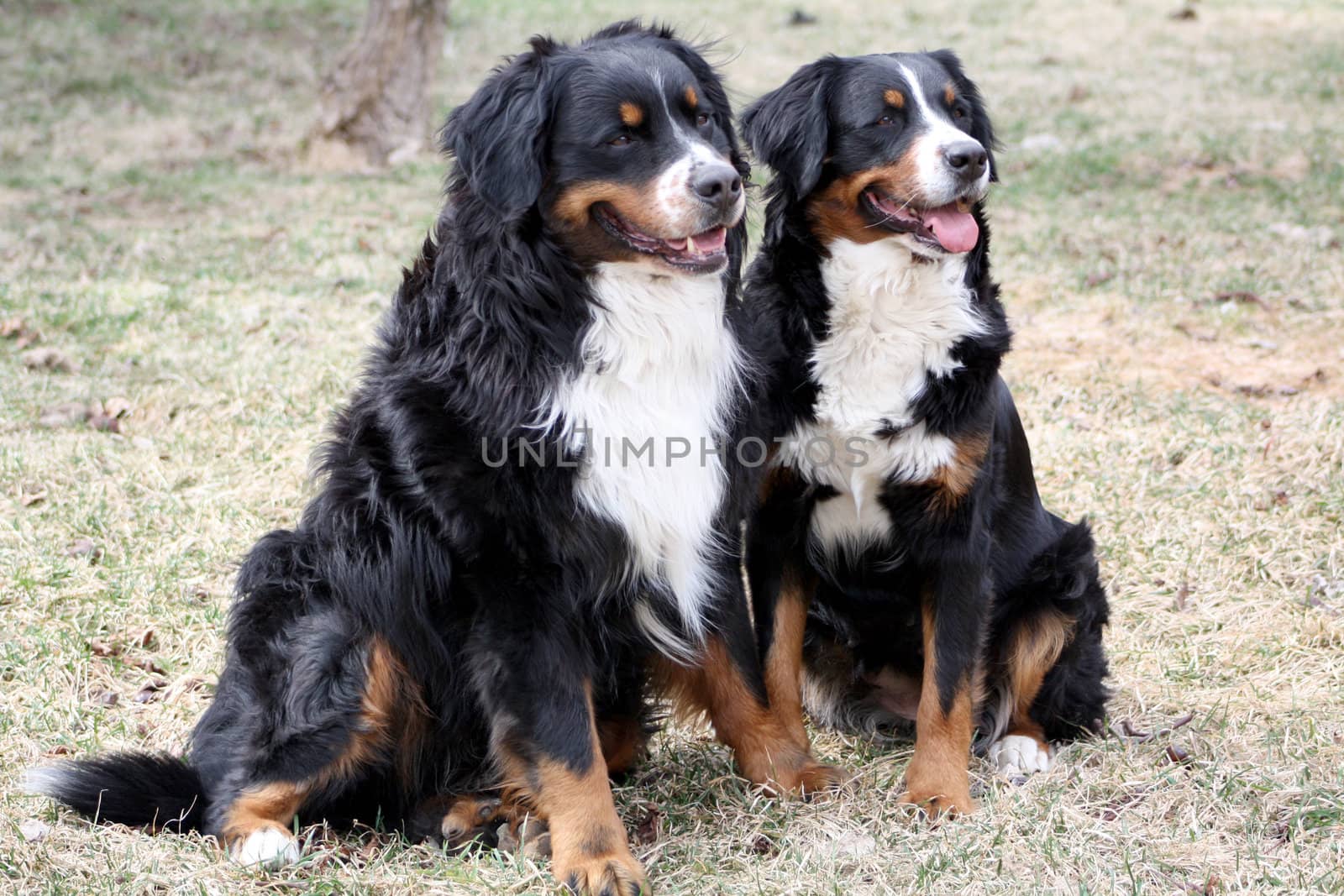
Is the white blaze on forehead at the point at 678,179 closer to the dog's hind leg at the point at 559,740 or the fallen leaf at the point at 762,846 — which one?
the dog's hind leg at the point at 559,740

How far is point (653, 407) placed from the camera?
293cm

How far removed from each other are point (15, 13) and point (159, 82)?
2.55m

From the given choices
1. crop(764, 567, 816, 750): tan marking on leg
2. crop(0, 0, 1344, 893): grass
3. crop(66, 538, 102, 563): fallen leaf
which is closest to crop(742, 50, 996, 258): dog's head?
crop(0, 0, 1344, 893): grass

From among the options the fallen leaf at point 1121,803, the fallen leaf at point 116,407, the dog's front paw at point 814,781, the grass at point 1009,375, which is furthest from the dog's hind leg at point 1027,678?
the fallen leaf at point 116,407

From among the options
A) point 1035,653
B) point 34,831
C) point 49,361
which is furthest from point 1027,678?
point 49,361

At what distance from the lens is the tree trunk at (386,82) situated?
32.5 ft

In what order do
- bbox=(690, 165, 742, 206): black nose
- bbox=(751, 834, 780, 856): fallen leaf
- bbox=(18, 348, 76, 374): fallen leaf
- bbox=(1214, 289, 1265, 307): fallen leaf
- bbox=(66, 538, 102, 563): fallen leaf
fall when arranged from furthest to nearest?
bbox=(1214, 289, 1265, 307): fallen leaf < bbox=(18, 348, 76, 374): fallen leaf < bbox=(66, 538, 102, 563): fallen leaf < bbox=(751, 834, 780, 856): fallen leaf < bbox=(690, 165, 742, 206): black nose

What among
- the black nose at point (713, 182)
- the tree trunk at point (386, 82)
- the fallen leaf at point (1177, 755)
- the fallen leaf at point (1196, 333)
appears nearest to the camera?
the black nose at point (713, 182)

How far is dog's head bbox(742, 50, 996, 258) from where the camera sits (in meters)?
3.17

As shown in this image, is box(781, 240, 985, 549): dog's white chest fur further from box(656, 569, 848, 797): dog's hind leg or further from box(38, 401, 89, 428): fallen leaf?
box(38, 401, 89, 428): fallen leaf

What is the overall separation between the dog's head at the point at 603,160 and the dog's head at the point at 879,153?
0.46 metres

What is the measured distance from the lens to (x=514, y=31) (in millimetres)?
14719

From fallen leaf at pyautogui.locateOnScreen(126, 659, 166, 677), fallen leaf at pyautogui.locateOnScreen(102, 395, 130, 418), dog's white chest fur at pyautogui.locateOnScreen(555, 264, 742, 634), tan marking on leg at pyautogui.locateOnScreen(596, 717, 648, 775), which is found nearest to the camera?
dog's white chest fur at pyautogui.locateOnScreen(555, 264, 742, 634)

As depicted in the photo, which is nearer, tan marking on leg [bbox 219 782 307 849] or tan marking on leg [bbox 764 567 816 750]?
tan marking on leg [bbox 219 782 307 849]
